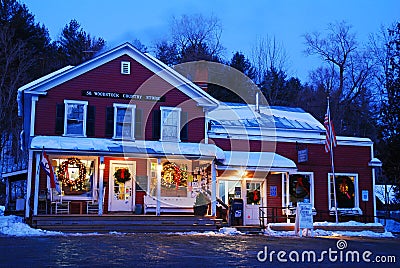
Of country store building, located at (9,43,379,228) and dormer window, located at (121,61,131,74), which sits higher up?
dormer window, located at (121,61,131,74)

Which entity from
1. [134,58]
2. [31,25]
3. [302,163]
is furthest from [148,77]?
[31,25]

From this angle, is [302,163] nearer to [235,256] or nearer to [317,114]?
[235,256]

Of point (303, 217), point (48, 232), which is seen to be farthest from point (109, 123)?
point (303, 217)

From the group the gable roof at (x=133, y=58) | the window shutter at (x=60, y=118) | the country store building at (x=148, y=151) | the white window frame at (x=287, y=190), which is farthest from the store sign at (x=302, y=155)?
the window shutter at (x=60, y=118)

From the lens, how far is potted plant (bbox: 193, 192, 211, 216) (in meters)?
22.5

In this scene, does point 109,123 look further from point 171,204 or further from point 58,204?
point 171,204

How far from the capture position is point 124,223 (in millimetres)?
20281

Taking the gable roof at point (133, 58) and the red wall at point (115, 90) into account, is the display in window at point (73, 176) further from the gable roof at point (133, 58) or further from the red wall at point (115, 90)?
the gable roof at point (133, 58)

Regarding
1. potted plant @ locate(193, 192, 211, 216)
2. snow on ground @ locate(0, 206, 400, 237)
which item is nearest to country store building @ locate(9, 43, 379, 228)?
potted plant @ locate(193, 192, 211, 216)

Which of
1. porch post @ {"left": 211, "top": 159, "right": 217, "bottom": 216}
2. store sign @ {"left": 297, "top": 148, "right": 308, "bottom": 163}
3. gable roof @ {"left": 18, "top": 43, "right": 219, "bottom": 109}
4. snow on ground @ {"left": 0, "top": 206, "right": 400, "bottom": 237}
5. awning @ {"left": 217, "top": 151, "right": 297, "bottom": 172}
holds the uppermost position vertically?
gable roof @ {"left": 18, "top": 43, "right": 219, "bottom": 109}

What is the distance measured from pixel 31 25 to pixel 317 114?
26.1 metres

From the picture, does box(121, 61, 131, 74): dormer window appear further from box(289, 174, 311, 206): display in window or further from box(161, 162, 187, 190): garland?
box(289, 174, 311, 206): display in window

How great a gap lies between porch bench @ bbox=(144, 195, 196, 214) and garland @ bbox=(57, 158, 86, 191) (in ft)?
9.18

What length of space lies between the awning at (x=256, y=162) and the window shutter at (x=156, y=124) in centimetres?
301
